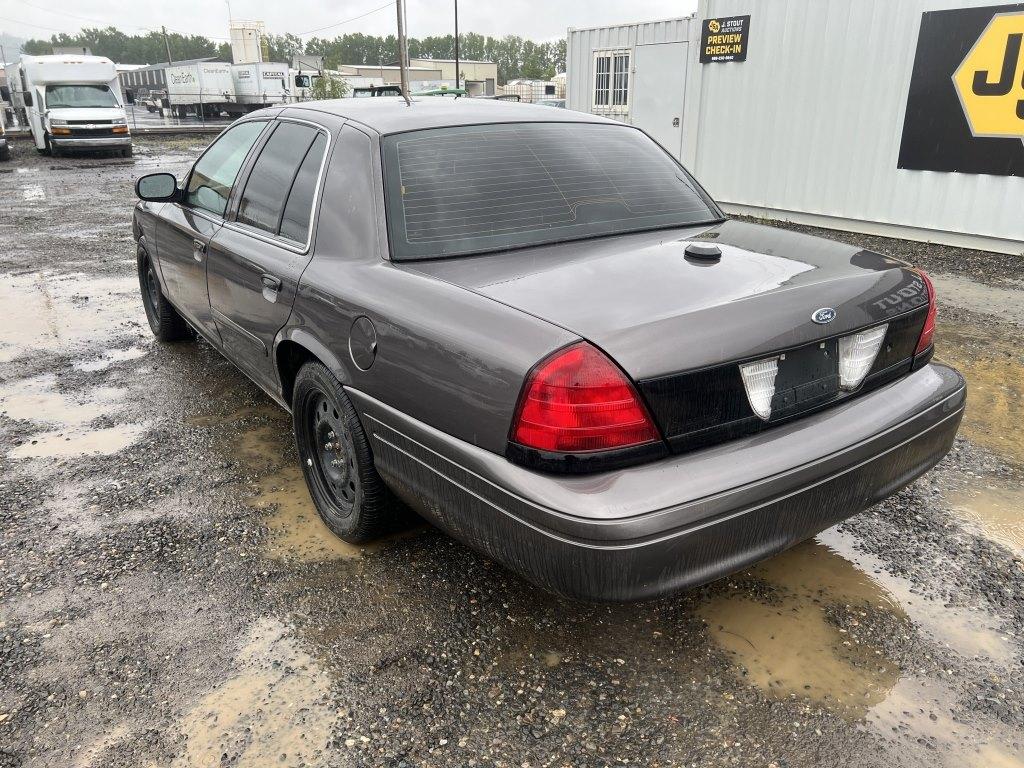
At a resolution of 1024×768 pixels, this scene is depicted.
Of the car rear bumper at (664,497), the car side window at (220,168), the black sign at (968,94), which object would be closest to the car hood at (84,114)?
the car side window at (220,168)

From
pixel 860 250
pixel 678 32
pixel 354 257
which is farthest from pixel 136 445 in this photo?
pixel 678 32

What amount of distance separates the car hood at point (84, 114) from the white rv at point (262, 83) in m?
21.3

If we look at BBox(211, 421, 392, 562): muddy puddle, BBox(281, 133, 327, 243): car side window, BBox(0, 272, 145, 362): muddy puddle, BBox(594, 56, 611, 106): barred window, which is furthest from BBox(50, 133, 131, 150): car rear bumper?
BBox(281, 133, 327, 243): car side window

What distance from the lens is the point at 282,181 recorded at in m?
3.35

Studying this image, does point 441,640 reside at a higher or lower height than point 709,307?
lower

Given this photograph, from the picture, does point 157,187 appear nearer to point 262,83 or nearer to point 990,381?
point 990,381

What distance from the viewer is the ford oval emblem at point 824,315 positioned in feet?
7.32

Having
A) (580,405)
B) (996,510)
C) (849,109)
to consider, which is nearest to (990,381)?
(996,510)

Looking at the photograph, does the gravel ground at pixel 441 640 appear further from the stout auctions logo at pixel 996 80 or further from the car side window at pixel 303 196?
the stout auctions logo at pixel 996 80

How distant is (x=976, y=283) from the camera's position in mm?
7406

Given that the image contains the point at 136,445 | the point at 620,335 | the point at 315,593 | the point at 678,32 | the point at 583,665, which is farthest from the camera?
the point at 678,32

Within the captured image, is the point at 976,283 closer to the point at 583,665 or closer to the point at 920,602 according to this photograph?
the point at 920,602

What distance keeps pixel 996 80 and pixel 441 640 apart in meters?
8.85

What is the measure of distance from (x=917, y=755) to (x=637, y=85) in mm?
11861
